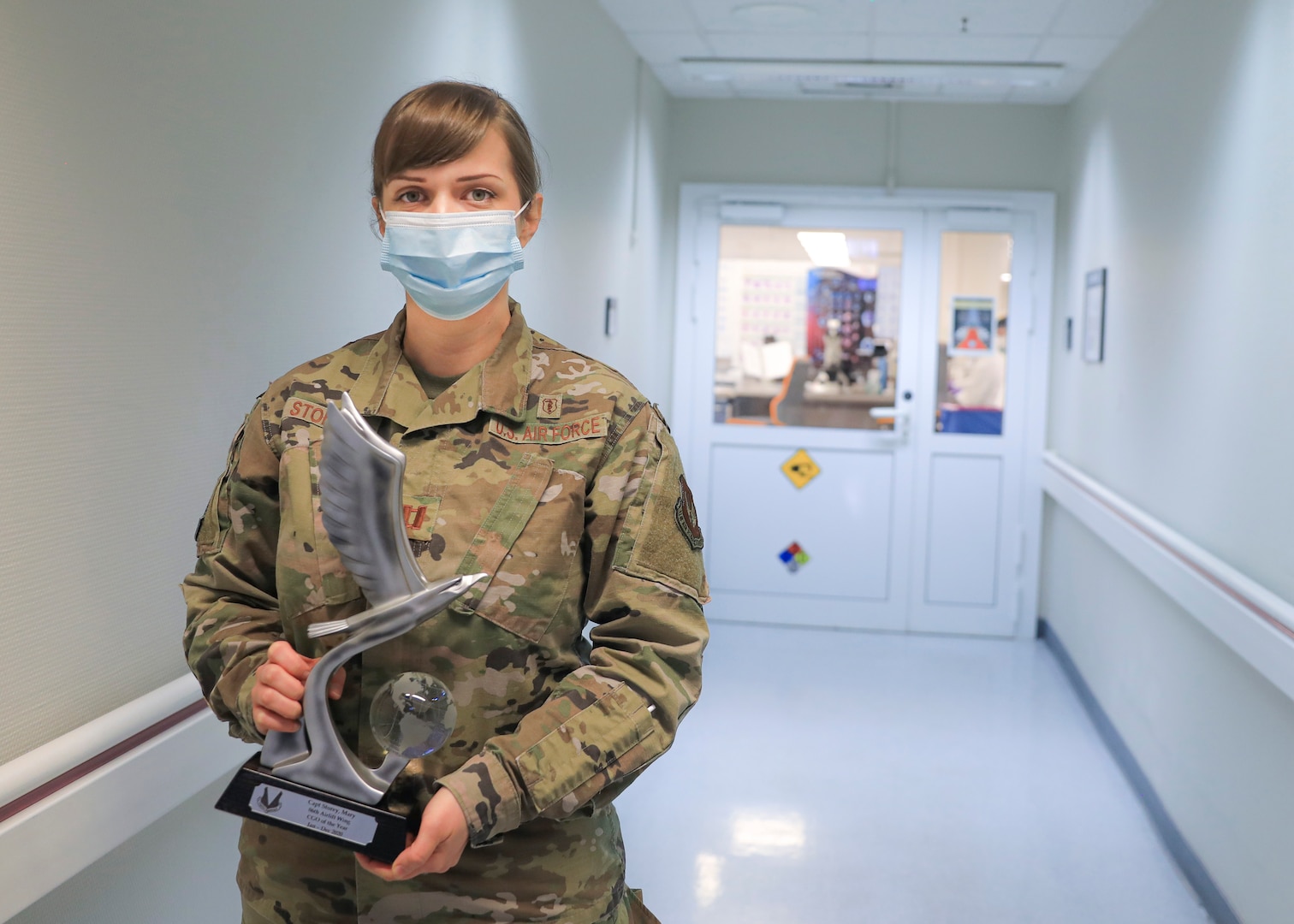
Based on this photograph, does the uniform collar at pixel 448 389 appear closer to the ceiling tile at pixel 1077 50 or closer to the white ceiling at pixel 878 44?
the white ceiling at pixel 878 44

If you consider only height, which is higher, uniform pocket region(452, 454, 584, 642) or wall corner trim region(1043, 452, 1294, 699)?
uniform pocket region(452, 454, 584, 642)

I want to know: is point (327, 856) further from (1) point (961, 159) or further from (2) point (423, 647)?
(1) point (961, 159)

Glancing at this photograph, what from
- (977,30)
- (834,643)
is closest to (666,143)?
(977,30)

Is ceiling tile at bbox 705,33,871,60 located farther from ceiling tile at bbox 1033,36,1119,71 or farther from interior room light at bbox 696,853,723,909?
interior room light at bbox 696,853,723,909

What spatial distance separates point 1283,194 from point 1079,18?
1.86m

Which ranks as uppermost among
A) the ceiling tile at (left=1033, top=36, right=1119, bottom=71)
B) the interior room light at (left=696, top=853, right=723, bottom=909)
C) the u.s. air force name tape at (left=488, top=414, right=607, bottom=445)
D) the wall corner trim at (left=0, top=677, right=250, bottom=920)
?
the ceiling tile at (left=1033, top=36, right=1119, bottom=71)

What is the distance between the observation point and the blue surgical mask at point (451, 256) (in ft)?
4.08

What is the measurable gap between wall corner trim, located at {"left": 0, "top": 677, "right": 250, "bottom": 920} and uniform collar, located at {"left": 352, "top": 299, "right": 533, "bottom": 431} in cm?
63

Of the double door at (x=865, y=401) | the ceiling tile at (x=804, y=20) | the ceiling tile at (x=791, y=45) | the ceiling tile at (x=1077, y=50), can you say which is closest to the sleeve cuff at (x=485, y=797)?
the ceiling tile at (x=804, y=20)

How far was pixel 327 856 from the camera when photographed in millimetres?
1191

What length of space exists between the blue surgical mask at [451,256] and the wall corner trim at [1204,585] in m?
1.86

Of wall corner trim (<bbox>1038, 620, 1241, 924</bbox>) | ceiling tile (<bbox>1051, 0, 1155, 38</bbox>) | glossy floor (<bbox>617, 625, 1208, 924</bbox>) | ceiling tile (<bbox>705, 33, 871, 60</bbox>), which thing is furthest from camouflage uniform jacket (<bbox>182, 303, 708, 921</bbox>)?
ceiling tile (<bbox>705, 33, 871, 60</bbox>)

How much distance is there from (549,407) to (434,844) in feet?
1.52

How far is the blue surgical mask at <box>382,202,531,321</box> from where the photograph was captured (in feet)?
4.08
